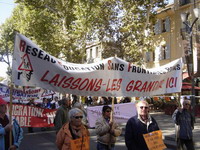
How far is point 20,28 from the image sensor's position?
33.9 m

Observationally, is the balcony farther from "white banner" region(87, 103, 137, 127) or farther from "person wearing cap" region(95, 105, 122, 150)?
"person wearing cap" region(95, 105, 122, 150)

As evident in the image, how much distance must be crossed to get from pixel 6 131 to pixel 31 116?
6.90 metres

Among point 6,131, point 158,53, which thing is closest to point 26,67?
point 6,131

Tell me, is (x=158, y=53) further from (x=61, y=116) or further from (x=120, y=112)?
(x=61, y=116)

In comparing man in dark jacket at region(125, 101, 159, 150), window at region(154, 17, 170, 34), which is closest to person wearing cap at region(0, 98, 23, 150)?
man in dark jacket at region(125, 101, 159, 150)

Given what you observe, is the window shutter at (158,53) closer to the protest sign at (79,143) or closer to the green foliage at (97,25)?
the green foliage at (97,25)

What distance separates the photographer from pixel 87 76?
524 centimetres

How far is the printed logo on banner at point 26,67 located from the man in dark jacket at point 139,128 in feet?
5.59

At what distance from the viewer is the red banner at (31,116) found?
9609 millimetres

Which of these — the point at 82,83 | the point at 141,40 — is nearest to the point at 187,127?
the point at 82,83

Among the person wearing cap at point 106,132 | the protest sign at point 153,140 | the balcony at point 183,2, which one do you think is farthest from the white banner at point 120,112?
the balcony at point 183,2

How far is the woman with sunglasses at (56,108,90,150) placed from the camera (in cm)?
406

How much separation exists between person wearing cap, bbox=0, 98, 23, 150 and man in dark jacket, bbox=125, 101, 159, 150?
1.60 m

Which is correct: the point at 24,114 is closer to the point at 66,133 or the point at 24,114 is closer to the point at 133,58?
the point at 66,133
